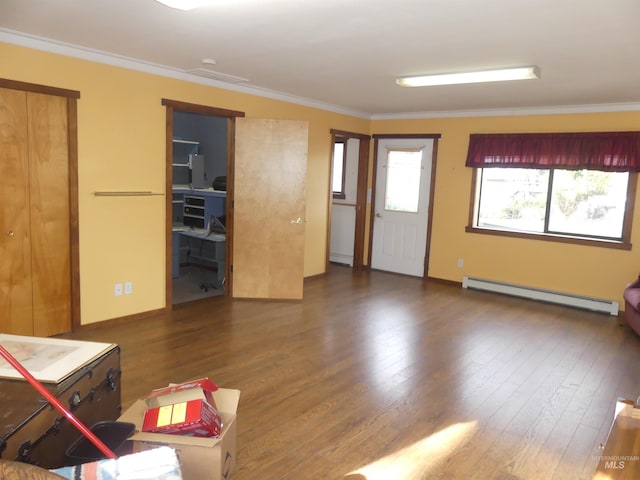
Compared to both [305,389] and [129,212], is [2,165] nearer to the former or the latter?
[129,212]

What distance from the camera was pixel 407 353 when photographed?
3.97 m

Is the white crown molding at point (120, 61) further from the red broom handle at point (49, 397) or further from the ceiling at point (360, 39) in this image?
the red broom handle at point (49, 397)

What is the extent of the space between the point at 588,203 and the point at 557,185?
1.34ft

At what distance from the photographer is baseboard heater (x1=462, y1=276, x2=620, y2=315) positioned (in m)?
5.45

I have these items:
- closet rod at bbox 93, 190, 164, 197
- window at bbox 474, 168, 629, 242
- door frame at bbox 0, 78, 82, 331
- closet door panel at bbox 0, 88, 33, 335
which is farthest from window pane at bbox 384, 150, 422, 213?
closet door panel at bbox 0, 88, 33, 335

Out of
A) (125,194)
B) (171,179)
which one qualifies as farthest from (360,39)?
(125,194)

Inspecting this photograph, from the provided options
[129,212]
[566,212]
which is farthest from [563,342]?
[129,212]

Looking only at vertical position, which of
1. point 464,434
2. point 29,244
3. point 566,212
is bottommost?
point 464,434

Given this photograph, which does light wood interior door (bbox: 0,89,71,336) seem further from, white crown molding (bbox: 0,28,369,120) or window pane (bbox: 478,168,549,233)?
window pane (bbox: 478,168,549,233)

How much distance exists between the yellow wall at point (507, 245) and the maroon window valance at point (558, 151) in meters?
0.13

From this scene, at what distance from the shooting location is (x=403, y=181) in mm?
7008

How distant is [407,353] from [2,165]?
3495 millimetres

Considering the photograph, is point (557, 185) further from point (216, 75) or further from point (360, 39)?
point (216, 75)

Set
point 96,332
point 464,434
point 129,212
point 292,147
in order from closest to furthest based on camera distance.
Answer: point 464,434, point 96,332, point 129,212, point 292,147
